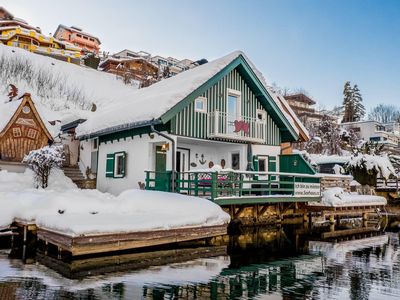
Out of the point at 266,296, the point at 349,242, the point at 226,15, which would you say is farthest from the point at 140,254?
the point at 226,15

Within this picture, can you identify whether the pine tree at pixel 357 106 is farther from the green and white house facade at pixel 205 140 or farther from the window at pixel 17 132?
the window at pixel 17 132

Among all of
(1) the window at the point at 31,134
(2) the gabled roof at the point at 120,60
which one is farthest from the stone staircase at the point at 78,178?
(2) the gabled roof at the point at 120,60

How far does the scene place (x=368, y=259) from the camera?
1160cm

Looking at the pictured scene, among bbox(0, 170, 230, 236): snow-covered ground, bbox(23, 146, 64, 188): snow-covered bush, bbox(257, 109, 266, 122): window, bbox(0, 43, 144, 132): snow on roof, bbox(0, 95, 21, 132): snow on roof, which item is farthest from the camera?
bbox(0, 43, 144, 132): snow on roof

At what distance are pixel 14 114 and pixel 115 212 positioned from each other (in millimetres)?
11406

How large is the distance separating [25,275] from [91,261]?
155 centimetres

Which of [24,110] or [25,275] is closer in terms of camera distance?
[25,275]

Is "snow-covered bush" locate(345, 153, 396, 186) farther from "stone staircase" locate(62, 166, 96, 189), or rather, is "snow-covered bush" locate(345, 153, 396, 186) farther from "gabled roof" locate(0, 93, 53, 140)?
"gabled roof" locate(0, 93, 53, 140)

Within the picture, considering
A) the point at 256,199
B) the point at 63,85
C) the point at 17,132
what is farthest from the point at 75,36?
the point at 256,199

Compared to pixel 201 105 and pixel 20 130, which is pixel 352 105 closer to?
pixel 201 105

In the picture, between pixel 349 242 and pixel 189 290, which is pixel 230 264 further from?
pixel 349 242

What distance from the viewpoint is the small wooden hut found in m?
18.7

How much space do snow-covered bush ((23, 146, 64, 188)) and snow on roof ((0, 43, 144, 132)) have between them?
1431cm

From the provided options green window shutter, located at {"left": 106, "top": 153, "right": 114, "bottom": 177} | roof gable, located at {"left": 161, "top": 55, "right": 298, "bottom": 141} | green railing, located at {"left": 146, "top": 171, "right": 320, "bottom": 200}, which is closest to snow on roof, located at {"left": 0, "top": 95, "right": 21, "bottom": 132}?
green window shutter, located at {"left": 106, "top": 153, "right": 114, "bottom": 177}
